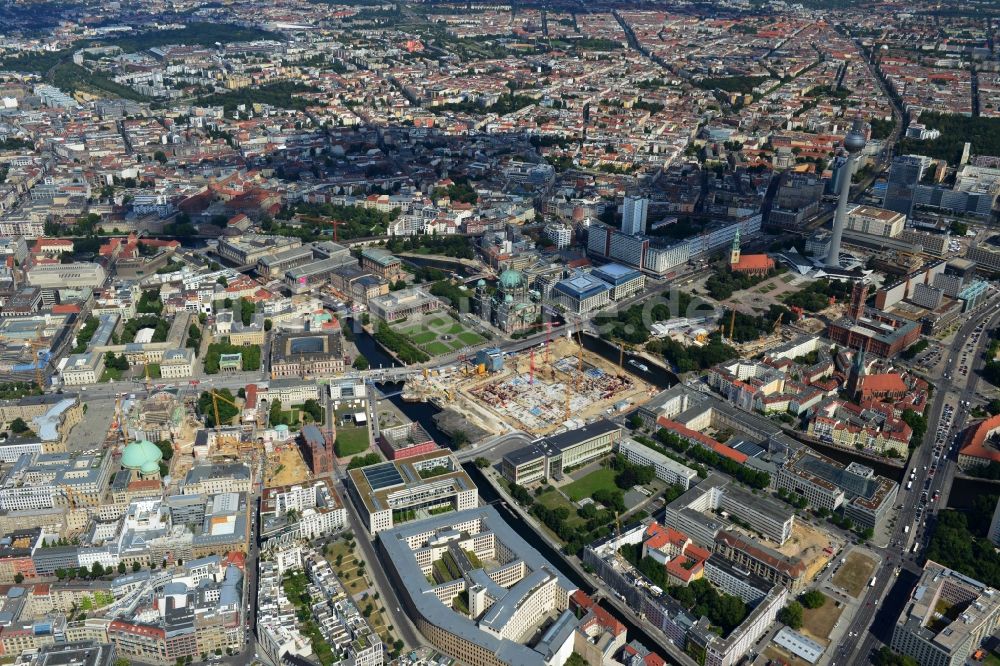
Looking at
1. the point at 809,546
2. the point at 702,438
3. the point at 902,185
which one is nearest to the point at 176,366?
the point at 702,438

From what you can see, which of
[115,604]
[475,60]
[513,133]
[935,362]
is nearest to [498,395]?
[115,604]

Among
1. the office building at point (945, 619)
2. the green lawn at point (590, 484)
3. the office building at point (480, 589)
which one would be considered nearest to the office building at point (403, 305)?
the green lawn at point (590, 484)

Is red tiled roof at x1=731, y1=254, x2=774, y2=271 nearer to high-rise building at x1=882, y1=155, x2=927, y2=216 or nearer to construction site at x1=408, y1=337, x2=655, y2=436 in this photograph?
high-rise building at x1=882, y1=155, x2=927, y2=216

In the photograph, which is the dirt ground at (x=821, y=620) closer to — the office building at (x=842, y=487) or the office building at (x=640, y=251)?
the office building at (x=842, y=487)

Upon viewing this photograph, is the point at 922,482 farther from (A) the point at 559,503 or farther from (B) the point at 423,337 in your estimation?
(B) the point at 423,337

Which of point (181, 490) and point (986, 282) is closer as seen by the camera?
point (181, 490)

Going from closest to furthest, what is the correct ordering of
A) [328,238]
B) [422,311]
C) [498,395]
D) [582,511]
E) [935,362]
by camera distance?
[582,511]
[498,395]
[935,362]
[422,311]
[328,238]

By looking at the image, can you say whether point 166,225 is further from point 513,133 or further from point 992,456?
point 992,456
